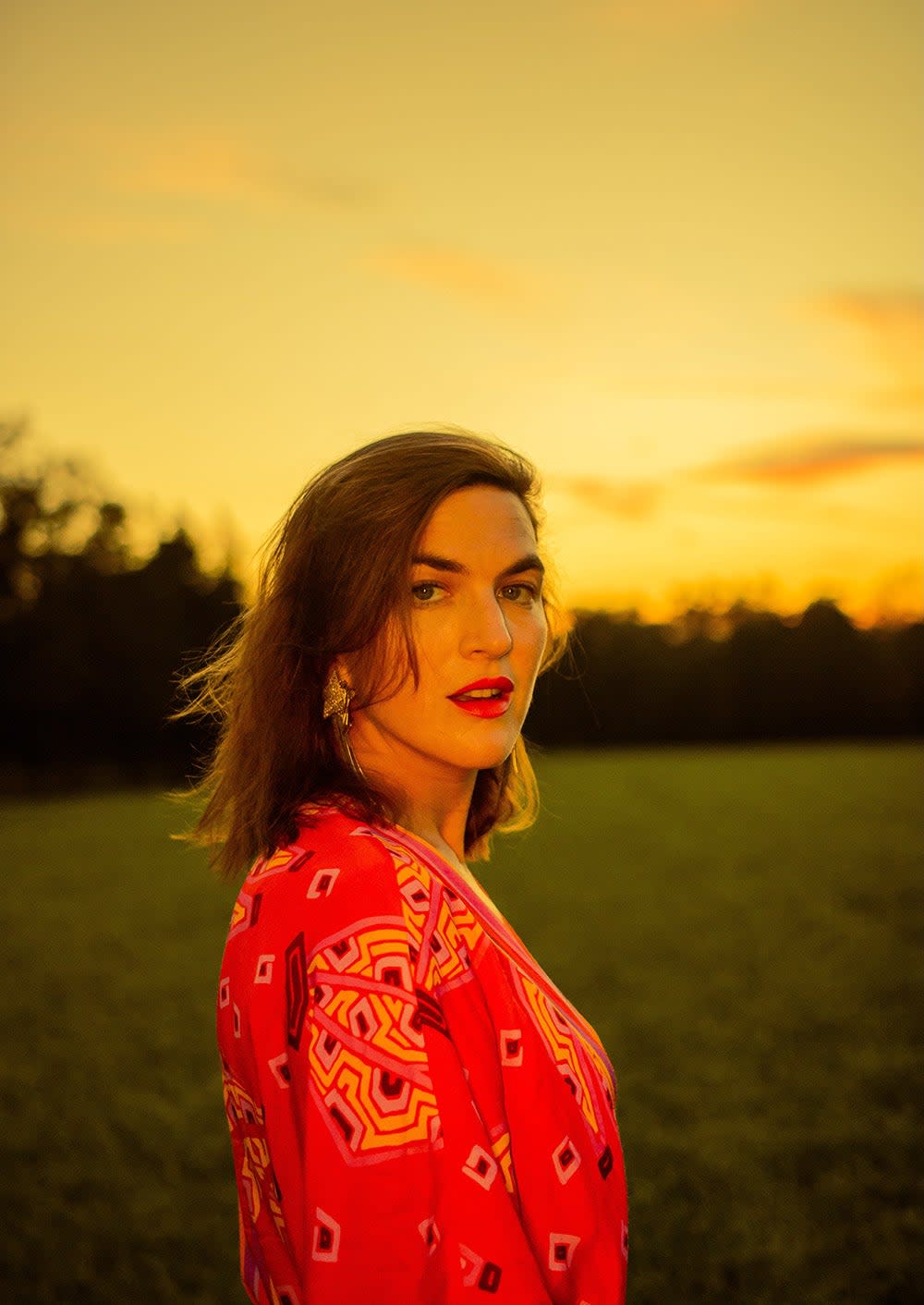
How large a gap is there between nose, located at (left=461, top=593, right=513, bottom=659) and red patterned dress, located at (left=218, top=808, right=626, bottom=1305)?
29cm

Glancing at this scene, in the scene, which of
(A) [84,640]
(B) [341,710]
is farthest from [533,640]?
(A) [84,640]

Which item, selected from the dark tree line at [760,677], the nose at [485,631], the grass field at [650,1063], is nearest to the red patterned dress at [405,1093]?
the nose at [485,631]

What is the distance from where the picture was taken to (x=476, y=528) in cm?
180

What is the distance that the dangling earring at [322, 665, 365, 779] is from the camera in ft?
6.16

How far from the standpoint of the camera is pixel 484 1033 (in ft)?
4.95

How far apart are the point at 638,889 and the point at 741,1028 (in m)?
7.43

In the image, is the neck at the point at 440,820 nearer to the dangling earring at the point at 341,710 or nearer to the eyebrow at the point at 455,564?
the dangling earring at the point at 341,710

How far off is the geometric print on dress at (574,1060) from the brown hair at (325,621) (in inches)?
12.7

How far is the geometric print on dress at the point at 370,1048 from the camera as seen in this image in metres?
1.37

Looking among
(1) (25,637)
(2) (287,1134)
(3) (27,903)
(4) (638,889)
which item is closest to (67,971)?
(3) (27,903)

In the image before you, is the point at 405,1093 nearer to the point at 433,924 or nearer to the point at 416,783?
the point at 433,924

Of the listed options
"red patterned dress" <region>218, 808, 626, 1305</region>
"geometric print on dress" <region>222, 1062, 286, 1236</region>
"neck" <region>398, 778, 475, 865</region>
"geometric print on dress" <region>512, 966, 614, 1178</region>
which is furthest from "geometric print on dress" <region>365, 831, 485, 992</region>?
"geometric print on dress" <region>222, 1062, 286, 1236</region>

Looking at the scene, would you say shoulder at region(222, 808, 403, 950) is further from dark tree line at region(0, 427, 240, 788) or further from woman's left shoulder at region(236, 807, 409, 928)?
dark tree line at region(0, 427, 240, 788)

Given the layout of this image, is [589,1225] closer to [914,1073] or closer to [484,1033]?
[484,1033]
